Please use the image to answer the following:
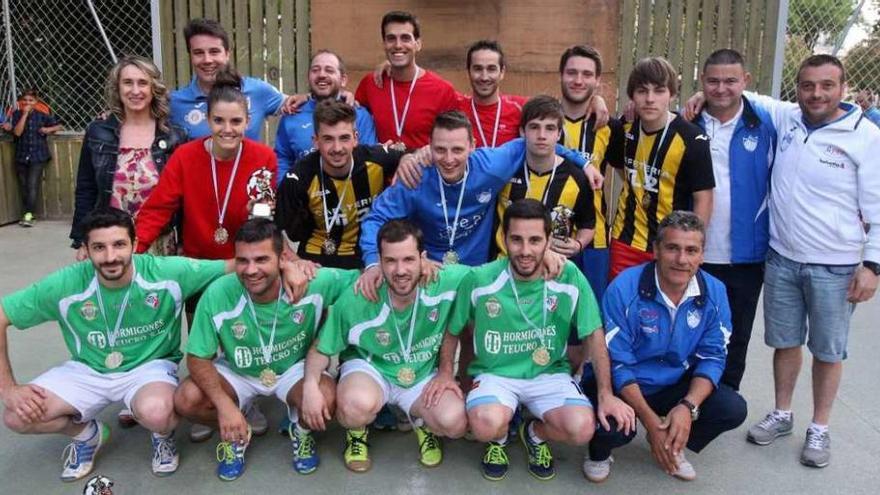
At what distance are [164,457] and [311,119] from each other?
6.14ft

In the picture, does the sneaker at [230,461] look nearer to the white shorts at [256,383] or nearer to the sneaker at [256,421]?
the white shorts at [256,383]

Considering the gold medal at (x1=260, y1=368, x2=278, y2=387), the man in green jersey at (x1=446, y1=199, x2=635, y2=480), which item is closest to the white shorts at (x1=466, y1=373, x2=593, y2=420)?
the man in green jersey at (x1=446, y1=199, x2=635, y2=480)

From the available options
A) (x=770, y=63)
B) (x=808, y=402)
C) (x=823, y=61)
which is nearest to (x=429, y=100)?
(x=823, y=61)

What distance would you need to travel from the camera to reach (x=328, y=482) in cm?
294

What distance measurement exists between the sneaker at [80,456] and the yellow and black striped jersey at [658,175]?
253 cm

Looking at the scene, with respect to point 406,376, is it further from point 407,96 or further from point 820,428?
point 820,428

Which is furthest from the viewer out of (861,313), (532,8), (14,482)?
(532,8)

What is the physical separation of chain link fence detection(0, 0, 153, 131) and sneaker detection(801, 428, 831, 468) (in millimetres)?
7991

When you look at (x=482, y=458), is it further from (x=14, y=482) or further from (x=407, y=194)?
(x=14, y=482)

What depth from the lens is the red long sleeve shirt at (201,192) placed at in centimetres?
335

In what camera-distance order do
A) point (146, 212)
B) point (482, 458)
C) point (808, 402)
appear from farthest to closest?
point (808, 402)
point (146, 212)
point (482, 458)

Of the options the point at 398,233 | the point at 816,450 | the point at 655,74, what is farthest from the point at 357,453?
the point at 655,74

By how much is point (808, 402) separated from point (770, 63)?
4.12 m

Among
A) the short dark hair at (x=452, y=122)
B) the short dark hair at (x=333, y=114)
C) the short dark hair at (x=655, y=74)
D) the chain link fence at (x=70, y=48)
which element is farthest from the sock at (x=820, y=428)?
the chain link fence at (x=70, y=48)
